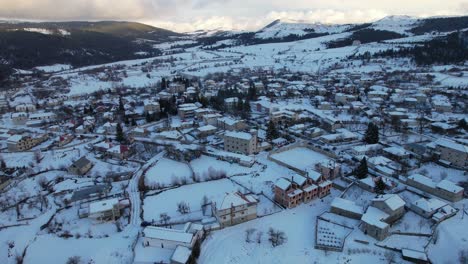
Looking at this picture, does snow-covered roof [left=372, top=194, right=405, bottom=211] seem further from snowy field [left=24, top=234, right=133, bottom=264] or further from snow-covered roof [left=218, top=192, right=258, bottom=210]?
snowy field [left=24, top=234, right=133, bottom=264]

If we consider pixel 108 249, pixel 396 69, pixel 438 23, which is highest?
pixel 438 23

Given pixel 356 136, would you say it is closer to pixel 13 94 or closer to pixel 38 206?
pixel 38 206

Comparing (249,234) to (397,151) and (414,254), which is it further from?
(397,151)

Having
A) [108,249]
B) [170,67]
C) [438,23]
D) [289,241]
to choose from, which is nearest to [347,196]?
[289,241]

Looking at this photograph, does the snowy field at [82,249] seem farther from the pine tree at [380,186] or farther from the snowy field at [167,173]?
the pine tree at [380,186]

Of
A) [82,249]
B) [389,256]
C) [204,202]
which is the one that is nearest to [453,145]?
[389,256]

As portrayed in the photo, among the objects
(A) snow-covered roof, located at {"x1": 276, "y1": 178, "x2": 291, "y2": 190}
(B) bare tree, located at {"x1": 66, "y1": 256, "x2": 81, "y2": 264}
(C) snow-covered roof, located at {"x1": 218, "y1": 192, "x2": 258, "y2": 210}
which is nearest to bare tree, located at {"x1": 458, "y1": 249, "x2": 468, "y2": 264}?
(A) snow-covered roof, located at {"x1": 276, "y1": 178, "x2": 291, "y2": 190}
